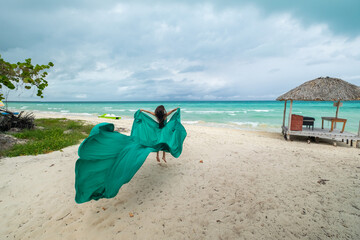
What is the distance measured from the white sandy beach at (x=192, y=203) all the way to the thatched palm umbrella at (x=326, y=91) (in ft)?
11.4

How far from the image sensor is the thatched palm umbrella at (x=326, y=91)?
6893 millimetres

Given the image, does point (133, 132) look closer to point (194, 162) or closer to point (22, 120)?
point (194, 162)

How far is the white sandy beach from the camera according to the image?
229 cm

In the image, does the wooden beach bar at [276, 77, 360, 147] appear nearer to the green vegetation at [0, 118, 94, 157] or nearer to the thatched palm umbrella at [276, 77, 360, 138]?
the thatched palm umbrella at [276, 77, 360, 138]

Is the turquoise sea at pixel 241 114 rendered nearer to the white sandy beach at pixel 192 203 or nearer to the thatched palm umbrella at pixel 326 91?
the thatched palm umbrella at pixel 326 91

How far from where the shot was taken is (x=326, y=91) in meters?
7.12

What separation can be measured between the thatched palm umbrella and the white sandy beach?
3490 millimetres

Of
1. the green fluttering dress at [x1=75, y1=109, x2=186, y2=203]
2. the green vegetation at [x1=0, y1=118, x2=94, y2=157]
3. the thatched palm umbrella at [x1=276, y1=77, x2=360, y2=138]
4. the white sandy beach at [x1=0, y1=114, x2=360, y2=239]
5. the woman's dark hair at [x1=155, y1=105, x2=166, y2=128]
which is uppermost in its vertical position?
the thatched palm umbrella at [x1=276, y1=77, x2=360, y2=138]

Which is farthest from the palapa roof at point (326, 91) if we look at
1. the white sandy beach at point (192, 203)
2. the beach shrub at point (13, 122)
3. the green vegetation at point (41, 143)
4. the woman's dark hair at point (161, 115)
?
the beach shrub at point (13, 122)

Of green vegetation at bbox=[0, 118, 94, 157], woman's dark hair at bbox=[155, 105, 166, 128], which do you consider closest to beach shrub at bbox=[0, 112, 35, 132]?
green vegetation at bbox=[0, 118, 94, 157]

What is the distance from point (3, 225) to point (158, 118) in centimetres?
301

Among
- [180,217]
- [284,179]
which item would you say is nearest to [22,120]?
[180,217]

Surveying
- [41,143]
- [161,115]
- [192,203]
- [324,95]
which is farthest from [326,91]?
[41,143]

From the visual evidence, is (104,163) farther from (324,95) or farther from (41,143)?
(324,95)
